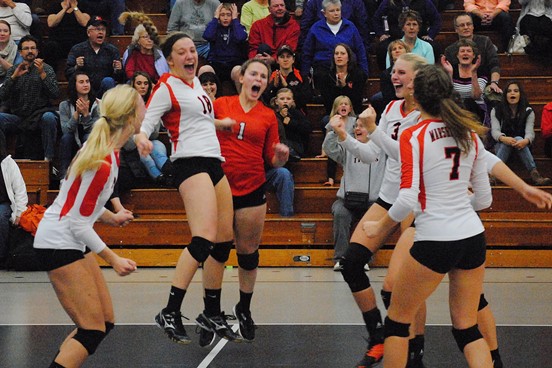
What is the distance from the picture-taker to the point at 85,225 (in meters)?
5.30

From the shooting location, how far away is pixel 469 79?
11.4 meters

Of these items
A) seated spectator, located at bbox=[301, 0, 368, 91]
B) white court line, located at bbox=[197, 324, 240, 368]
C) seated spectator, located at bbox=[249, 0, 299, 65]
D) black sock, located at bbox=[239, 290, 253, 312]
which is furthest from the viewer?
seated spectator, located at bbox=[249, 0, 299, 65]

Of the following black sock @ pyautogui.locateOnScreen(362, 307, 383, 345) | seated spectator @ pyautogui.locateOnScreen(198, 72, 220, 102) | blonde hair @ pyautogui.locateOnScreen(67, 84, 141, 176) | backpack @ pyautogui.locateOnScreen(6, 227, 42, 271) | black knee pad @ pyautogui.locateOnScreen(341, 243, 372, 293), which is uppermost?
blonde hair @ pyautogui.locateOnScreen(67, 84, 141, 176)

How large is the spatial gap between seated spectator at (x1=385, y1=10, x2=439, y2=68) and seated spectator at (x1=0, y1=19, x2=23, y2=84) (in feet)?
14.5

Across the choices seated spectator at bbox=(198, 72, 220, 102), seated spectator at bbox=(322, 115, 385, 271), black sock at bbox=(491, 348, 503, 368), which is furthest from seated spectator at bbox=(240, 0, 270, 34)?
black sock at bbox=(491, 348, 503, 368)

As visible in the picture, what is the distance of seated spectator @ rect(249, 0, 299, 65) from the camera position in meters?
12.3

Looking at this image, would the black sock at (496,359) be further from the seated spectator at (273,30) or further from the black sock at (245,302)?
the seated spectator at (273,30)

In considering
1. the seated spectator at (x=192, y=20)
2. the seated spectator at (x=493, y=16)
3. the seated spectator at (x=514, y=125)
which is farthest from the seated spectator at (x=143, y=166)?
the seated spectator at (x=493, y=16)

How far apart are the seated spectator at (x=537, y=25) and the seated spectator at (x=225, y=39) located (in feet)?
11.1

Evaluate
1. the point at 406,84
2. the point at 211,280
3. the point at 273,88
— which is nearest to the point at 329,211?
the point at 273,88

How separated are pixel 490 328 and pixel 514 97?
579 centimetres

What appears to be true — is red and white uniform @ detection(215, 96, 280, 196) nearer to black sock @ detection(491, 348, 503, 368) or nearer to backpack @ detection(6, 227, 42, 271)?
black sock @ detection(491, 348, 503, 368)

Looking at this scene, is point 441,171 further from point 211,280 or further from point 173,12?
point 173,12

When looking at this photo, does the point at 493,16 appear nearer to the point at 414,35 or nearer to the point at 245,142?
the point at 414,35
